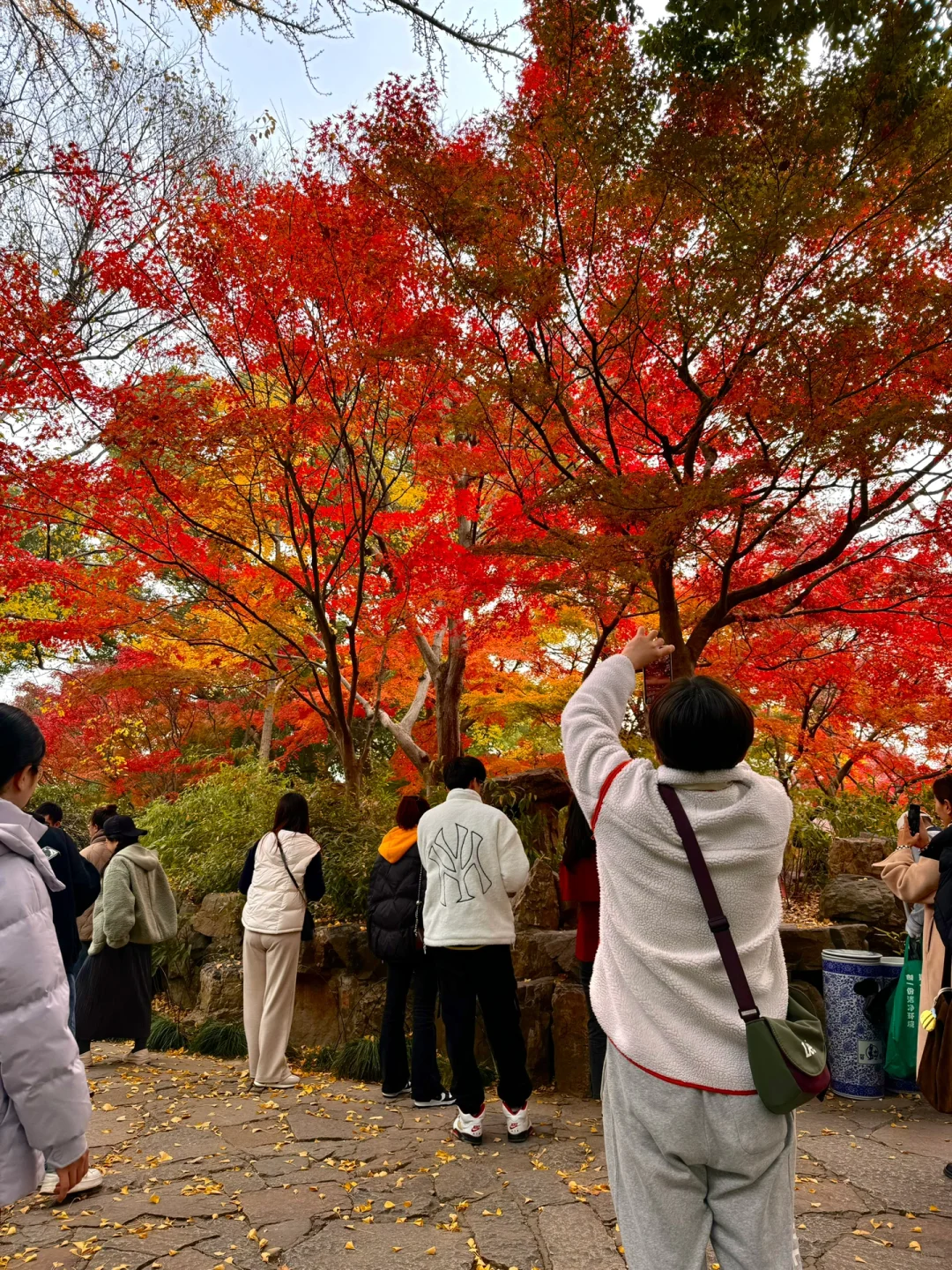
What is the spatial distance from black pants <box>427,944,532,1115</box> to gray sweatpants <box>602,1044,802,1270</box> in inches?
114

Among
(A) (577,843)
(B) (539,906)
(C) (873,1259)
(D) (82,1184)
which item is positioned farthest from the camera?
(B) (539,906)

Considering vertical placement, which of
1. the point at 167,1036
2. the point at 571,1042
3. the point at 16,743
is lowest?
the point at 167,1036

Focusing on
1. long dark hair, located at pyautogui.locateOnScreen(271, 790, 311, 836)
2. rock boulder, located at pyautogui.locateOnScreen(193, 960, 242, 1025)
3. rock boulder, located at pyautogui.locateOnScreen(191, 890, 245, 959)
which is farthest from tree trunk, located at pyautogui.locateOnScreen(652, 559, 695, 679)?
rock boulder, located at pyautogui.locateOnScreen(191, 890, 245, 959)

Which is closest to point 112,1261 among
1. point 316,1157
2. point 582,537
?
point 316,1157

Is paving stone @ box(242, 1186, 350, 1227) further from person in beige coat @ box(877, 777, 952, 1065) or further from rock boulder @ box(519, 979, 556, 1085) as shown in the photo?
person in beige coat @ box(877, 777, 952, 1065)

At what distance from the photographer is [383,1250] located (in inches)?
138

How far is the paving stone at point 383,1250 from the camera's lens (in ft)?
11.1

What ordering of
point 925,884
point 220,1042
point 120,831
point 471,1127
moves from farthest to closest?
1. point 220,1042
2. point 120,831
3. point 471,1127
4. point 925,884

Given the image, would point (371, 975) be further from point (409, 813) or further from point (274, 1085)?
point (409, 813)

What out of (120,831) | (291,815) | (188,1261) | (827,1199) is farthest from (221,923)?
(827,1199)

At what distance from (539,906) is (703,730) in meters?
5.04

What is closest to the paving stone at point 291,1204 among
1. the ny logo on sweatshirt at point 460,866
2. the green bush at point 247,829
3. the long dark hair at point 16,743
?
the ny logo on sweatshirt at point 460,866

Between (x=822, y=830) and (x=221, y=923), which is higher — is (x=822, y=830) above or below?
above

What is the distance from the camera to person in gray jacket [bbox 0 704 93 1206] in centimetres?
198
